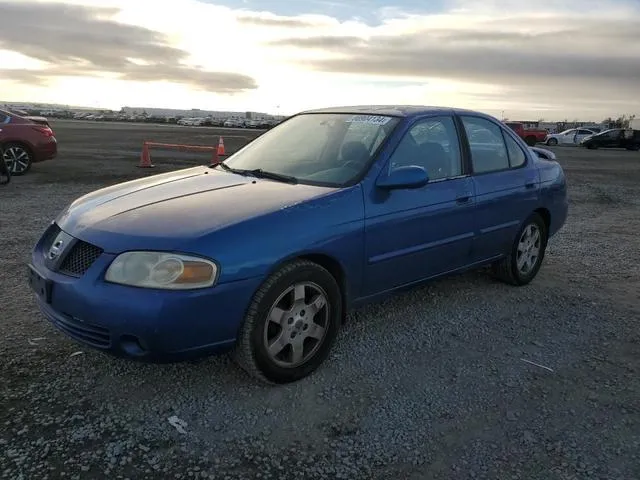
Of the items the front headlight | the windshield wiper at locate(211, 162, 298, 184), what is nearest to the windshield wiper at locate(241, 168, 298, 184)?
the windshield wiper at locate(211, 162, 298, 184)

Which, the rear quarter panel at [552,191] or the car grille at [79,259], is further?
the rear quarter panel at [552,191]

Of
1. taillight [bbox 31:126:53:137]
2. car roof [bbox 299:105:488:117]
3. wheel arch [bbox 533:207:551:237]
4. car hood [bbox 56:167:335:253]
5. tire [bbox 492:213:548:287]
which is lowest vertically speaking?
tire [bbox 492:213:548:287]

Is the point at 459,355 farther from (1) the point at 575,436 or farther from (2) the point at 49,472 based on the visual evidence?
(2) the point at 49,472

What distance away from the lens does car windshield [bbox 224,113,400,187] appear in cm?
383

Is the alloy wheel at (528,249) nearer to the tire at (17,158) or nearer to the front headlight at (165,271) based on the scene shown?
the front headlight at (165,271)

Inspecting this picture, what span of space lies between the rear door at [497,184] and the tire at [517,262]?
0.42ft

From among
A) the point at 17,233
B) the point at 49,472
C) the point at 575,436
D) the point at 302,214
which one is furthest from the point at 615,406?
the point at 17,233

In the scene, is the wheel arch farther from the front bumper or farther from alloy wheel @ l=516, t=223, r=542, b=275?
the front bumper

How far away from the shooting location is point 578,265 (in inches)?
244

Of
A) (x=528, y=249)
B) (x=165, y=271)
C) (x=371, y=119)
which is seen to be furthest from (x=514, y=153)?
(x=165, y=271)

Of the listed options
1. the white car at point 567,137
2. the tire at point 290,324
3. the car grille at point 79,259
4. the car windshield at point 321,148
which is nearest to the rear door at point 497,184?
the car windshield at point 321,148

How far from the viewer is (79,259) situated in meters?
3.07

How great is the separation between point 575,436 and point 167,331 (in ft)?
7.10

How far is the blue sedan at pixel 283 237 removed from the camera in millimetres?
2873
